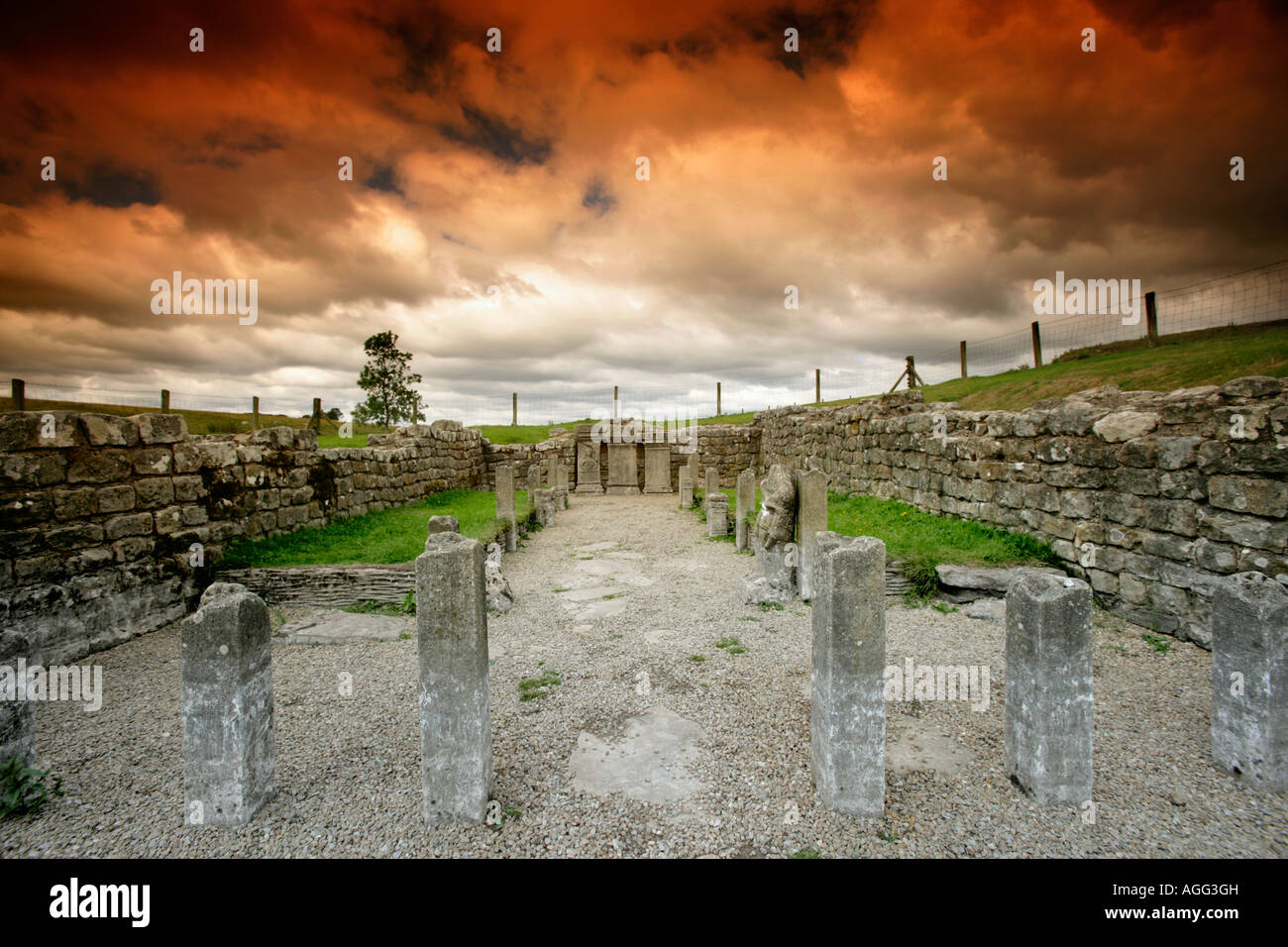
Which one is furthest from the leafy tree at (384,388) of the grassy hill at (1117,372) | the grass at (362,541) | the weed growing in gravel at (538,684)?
the weed growing in gravel at (538,684)

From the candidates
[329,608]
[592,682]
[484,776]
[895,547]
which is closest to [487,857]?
[484,776]

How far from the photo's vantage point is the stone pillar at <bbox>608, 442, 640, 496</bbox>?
2303 centimetres

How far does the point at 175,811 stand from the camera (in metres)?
3.19

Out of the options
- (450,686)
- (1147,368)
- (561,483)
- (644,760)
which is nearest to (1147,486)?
(644,760)

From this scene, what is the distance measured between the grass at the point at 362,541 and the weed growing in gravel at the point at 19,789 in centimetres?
379

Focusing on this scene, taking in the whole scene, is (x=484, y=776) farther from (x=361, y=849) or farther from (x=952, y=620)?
(x=952, y=620)

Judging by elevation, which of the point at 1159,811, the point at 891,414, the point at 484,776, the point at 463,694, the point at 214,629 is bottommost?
the point at 1159,811

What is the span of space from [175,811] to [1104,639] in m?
7.65

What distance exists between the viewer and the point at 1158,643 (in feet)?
18.0

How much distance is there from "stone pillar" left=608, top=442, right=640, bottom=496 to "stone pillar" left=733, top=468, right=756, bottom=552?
39.5ft

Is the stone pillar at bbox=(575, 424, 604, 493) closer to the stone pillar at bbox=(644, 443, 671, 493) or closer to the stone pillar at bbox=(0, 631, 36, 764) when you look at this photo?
the stone pillar at bbox=(644, 443, 671, 493)

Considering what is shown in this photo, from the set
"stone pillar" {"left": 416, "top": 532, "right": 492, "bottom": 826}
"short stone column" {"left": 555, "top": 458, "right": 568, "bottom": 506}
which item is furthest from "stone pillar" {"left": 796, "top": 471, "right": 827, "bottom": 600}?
"short stone column" {"left": 555, "top": 458, "right": 568, "bottom": 506}

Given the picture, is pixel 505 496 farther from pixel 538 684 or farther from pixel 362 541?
pixel 538 684

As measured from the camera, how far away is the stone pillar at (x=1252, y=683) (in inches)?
130
